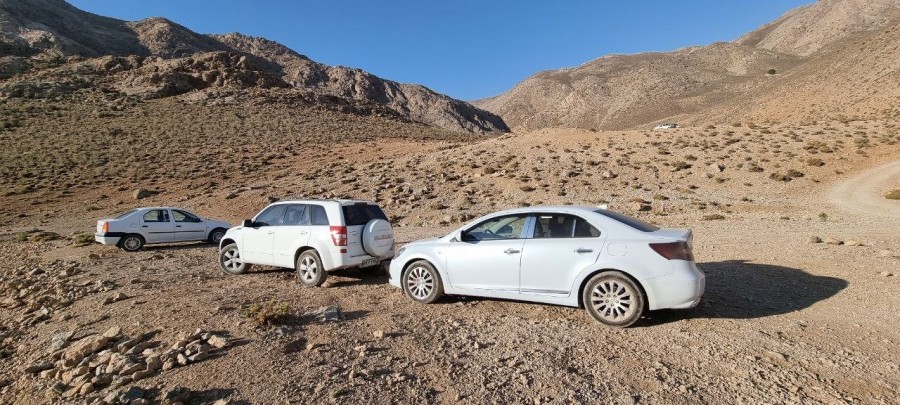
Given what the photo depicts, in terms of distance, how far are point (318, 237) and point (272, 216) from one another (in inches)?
59.4

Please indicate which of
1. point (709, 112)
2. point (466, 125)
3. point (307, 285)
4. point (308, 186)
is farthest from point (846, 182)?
point (466, 125)

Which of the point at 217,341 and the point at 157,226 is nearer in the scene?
the point at 217,341

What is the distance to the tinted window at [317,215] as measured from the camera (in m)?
8.32

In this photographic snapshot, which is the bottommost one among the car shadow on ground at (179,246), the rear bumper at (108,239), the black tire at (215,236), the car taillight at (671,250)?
the car shadow on ground at (179,246)

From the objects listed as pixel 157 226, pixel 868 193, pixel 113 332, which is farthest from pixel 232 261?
pixel 868 193

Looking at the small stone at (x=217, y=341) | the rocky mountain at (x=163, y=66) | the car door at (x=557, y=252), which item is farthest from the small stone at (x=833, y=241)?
the rocky mountain at (x=163, y=66)

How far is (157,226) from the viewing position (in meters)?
14.2

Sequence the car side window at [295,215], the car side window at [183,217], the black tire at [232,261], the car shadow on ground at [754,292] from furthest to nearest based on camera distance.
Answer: the car side window at [183,217], the black tire at [232,261], the car side window at [295,215], the car shadow on ground at [754,292]

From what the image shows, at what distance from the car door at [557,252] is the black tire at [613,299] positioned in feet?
0.78

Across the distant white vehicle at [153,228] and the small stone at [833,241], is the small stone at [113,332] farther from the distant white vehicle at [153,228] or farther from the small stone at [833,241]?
the small stone at [833,241]

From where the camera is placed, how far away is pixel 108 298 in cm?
759

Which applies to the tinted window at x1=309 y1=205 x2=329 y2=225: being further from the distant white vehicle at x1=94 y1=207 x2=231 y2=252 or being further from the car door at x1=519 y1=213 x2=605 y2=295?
the distant white vehicle at x1=94 y1=207 x2=231 y2=252

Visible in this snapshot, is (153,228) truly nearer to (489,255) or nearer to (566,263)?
(489,255)

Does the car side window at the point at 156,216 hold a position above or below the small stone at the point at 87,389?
above
